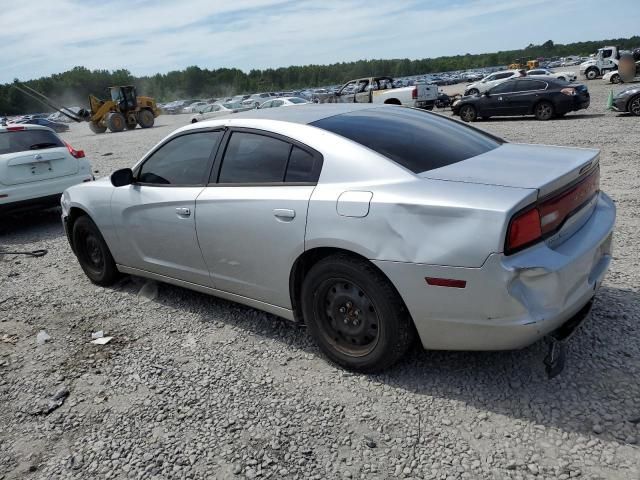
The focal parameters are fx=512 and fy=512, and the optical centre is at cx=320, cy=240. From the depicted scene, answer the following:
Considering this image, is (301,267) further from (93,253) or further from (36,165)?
(36,165)

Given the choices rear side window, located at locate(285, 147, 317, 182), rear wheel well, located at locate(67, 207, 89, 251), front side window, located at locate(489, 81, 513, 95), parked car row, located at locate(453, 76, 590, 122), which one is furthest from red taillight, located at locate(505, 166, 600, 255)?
front side window, located at locate(489, 81, 513, 95)

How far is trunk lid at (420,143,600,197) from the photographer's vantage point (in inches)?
103

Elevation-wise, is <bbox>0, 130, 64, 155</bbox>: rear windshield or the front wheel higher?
<bbox>0, 130, 64, 155</bbox>: rear windshield

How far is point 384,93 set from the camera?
851 inches

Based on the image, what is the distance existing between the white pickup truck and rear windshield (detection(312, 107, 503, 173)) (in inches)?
712

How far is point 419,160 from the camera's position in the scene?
3.00m

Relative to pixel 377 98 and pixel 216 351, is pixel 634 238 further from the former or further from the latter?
pixel 377 98

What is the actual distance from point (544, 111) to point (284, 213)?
51.5 ft

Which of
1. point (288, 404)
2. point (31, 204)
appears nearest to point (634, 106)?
point (31, 204)

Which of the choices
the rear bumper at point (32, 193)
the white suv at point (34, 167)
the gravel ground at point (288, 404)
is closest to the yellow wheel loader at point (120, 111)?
the white suv at point (34, 167)

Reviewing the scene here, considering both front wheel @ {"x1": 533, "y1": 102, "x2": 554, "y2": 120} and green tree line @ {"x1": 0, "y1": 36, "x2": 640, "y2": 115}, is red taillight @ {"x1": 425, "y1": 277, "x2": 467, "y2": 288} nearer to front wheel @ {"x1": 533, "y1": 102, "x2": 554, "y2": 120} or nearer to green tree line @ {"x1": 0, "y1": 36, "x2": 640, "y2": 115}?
front wheel @ {"x1": 533, "y1": 102, "x2": 554, "y2": 120}

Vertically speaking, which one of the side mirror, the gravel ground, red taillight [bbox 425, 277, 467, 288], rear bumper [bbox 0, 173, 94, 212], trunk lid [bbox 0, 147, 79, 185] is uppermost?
the side mirror

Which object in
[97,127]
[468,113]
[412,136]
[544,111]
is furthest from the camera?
[97,127]

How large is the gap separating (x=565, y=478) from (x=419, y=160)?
1754mm
